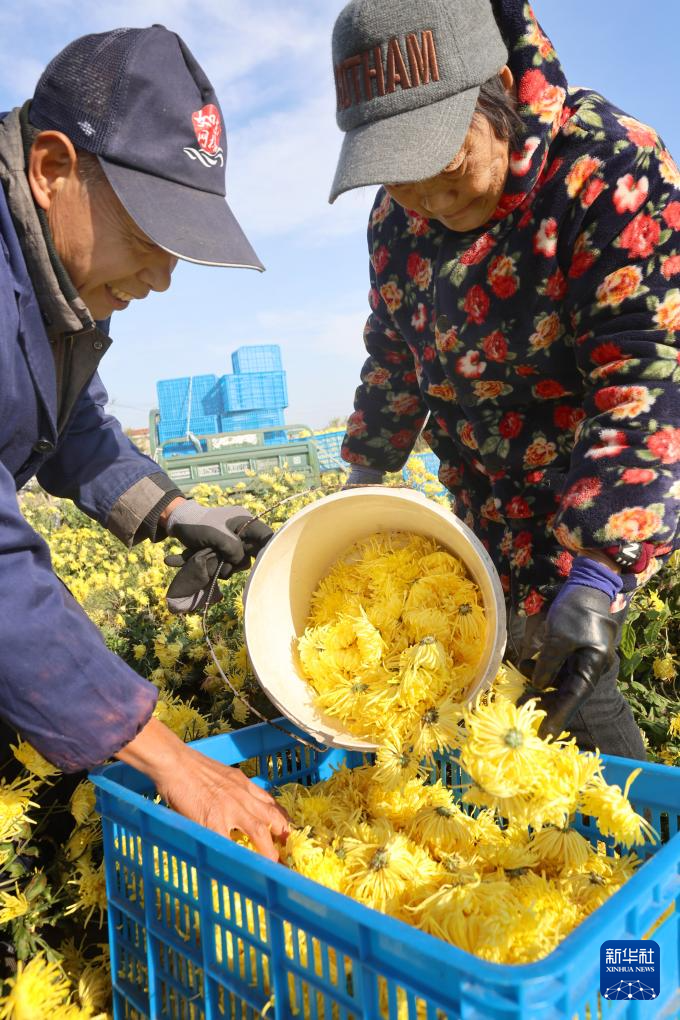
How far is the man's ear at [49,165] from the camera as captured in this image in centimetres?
132

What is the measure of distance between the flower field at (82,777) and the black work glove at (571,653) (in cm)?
61

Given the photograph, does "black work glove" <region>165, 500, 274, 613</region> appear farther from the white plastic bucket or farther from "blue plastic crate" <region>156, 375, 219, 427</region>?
"blue plastic crate" <region>156, 375, 219, 427</region>

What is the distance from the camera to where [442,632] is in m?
1.61

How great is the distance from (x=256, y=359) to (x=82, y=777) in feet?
58.0

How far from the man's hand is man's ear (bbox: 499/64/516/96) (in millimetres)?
1418

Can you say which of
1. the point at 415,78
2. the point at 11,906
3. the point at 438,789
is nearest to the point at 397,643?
the point at 438,789

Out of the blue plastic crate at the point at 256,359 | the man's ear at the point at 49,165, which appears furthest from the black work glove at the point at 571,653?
the blue plastic crate at the point at 256,359

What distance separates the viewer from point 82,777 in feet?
5.63

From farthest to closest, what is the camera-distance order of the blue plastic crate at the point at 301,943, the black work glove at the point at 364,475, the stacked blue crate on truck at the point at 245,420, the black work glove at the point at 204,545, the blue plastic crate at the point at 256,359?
the blue plastic crate at the point at 256,359, the stacked blue crate on truck at the point at 245,420, the black work glove at the point at 364,475, the black work glove at the point at 204,545, the blue plastic crate at the point at 301,943

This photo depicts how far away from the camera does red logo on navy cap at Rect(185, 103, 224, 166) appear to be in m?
1.39

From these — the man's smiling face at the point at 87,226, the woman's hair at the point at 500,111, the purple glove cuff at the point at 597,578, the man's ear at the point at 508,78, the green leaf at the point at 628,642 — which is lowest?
the green leaf at the point at 628,642

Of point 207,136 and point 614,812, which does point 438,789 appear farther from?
point 207,136

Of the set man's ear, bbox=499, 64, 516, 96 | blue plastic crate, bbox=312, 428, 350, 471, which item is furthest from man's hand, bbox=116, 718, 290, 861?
blue plastic crate, bbox=312, 428, 350, 471

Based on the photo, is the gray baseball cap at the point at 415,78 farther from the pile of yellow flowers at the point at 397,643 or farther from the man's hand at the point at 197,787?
Answer: the man's hand at the point at 197,787
